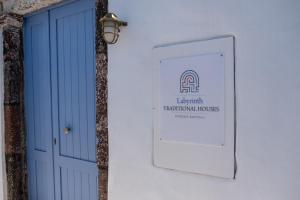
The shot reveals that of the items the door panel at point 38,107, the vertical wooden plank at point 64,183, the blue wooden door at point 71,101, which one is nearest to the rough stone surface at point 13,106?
the door panel at point 38,107

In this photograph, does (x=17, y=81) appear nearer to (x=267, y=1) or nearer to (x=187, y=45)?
(x=187, y=45)

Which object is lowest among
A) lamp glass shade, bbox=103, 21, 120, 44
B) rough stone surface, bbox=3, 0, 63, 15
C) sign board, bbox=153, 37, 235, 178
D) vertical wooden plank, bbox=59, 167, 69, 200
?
vertical wooden plank, bbox=59, 167, 69, 200

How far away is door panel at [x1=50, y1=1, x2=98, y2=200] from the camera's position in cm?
335

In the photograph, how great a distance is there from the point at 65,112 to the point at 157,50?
4.89ft

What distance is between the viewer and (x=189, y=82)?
2.41 meters

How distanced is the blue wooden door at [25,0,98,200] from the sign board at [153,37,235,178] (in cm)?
99

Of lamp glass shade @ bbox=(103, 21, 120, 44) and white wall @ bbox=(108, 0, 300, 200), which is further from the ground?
lamp glass shade @ bbox=(103, 21, 120, 44)

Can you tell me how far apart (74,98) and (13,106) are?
1.01 metres

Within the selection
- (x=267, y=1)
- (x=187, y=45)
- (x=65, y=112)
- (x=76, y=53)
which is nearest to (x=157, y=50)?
(x=187, y=45)

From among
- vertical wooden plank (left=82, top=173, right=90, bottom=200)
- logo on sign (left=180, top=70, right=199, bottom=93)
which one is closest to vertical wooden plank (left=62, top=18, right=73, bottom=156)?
vertical wooden plank (left=82, top=173, right=90, bottom=200)

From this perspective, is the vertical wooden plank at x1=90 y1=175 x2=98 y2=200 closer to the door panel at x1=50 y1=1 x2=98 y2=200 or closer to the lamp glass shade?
the door panel at x1=50 y1=1 x2=98 y2=200

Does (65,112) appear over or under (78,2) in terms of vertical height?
under

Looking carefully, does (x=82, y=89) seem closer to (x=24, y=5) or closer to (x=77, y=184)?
(x=77, y=184)

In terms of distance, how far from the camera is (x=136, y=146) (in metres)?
2.75
